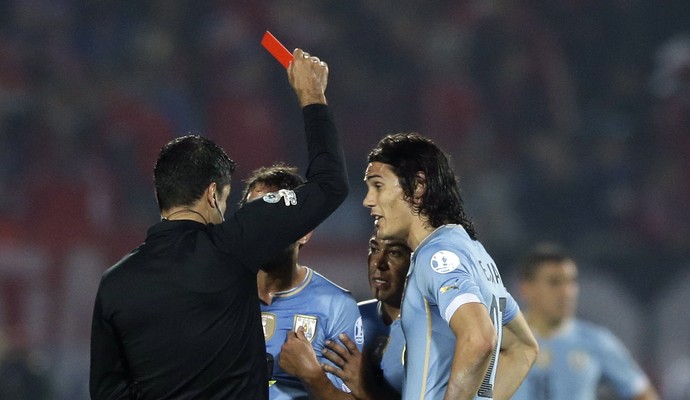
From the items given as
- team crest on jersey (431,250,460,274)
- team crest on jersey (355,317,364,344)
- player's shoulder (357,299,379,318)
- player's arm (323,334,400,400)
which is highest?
team crest on jersey (431,250,460,274)

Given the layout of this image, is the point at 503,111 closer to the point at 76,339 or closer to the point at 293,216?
the point at 76,339

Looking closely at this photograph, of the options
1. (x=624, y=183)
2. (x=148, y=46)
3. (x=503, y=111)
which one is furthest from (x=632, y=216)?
(x=148, y=46)

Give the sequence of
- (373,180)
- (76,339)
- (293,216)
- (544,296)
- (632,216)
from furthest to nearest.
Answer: (632,216), (76,339), (544,296), (373,180), (293,216)

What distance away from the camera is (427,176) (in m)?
3.05

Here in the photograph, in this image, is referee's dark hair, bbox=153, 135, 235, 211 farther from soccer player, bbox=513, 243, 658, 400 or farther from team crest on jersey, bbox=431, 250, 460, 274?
soccer player, bbox=513, 243, 658, 400

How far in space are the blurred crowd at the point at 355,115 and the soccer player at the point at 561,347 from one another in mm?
2192

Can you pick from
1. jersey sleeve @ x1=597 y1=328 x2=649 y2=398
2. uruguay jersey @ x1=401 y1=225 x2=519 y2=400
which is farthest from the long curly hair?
jersey sleeve @ x1=597 y1=328 x2=649 y2=398

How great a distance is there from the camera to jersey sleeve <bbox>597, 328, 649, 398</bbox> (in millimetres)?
5770

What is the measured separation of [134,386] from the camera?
2.80 meters

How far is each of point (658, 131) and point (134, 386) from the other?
7.10m

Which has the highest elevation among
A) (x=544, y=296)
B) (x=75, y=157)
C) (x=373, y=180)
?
(x=75, y=157)

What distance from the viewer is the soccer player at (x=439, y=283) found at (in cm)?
264

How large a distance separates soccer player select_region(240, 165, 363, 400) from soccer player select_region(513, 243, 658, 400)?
273 cm

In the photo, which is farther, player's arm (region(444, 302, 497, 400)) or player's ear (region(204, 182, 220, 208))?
player's ear (region(204, 182, 220, 208))
